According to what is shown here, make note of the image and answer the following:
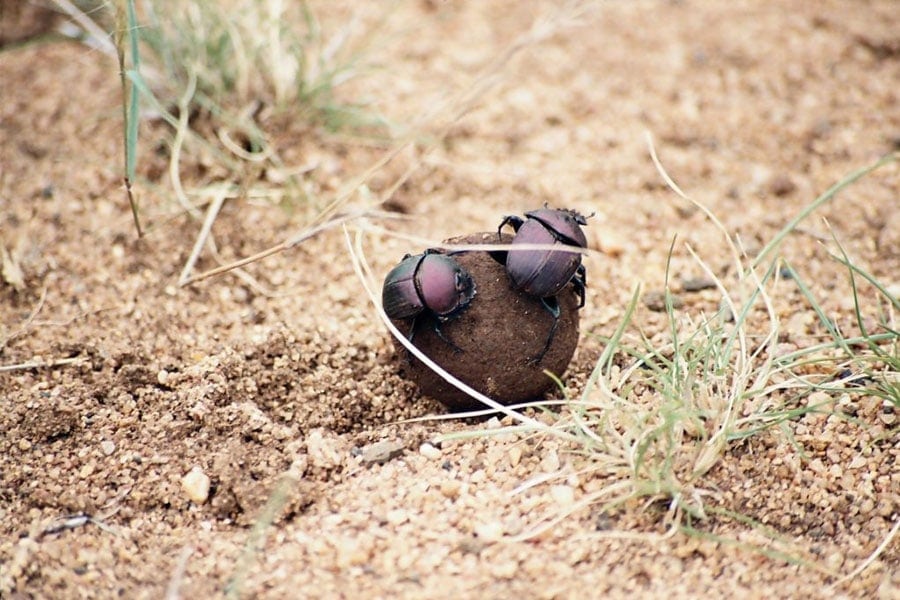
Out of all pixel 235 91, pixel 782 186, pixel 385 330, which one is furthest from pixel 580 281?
pixel 235 91

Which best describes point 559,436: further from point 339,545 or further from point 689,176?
point 689,176

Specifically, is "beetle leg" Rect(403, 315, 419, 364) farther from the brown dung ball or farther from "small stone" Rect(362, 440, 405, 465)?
"small stone" Rect(362, 440, 405, 465)

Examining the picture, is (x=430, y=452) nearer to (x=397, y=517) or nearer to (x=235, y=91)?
(x=397, y=517)

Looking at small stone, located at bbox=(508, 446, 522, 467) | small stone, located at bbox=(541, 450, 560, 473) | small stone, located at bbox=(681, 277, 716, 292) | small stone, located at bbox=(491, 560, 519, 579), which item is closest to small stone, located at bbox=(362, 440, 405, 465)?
small stone, located at bbox=(508, 446, 522, 467)

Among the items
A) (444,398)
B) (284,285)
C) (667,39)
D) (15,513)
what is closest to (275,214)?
(284,285)

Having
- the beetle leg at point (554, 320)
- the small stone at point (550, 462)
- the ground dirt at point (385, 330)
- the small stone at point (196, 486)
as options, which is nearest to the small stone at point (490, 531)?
the ground dirt at point (385, 330)

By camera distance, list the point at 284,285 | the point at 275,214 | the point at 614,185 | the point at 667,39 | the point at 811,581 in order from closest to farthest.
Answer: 1. the point at 811,581
2. the point at 284,285
3. the point at 275,214
4. the point at 614,185
5. the point at 667,39
